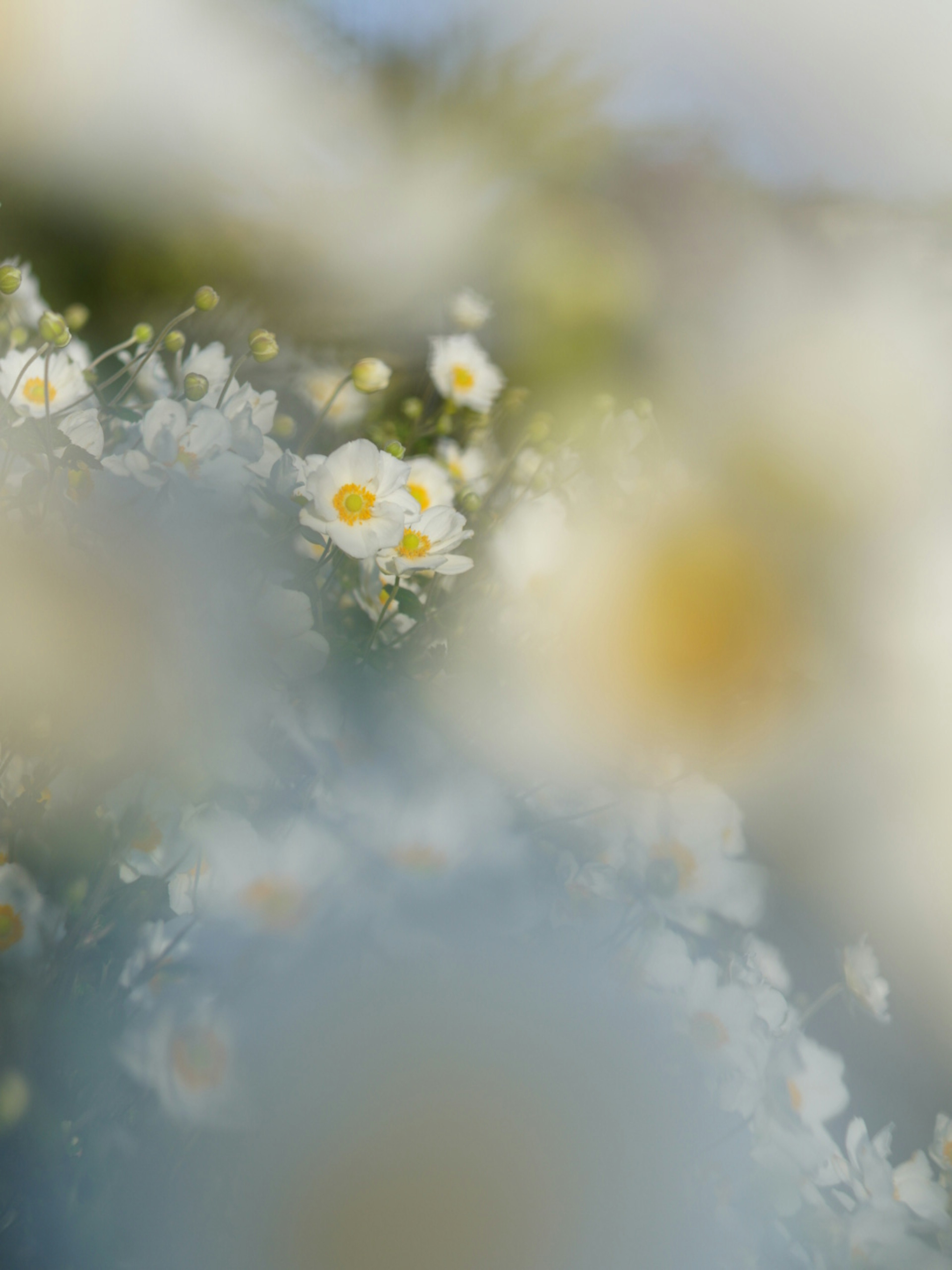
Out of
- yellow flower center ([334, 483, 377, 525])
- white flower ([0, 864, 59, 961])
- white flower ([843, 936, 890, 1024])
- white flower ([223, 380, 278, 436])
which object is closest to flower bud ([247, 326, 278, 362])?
white flower ([223, 380, 278, 436])

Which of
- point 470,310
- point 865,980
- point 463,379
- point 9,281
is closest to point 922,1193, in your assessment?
point 865,980

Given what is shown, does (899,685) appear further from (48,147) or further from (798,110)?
(48,147)

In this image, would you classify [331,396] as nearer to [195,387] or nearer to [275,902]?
[195,387]

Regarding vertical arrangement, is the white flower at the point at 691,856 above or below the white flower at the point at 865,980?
above

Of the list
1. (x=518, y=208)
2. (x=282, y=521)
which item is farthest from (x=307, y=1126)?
(x=518, y=208)

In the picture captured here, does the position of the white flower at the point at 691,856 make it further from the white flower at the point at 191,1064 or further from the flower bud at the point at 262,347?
the flower bud at the point at 262,347

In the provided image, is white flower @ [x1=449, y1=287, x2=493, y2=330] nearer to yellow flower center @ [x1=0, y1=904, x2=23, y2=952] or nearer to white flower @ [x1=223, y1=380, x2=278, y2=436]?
white flower @ [x1=223, y1=380, x2=278, y2=436]

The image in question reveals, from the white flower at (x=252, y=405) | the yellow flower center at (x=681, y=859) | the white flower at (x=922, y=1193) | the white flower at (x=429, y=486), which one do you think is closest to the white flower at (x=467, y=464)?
the white flower at (x=429, y=486)
